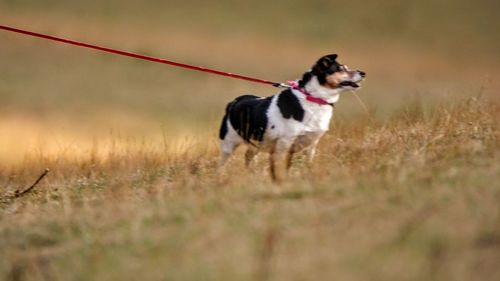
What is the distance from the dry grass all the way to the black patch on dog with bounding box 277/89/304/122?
1.57 ft

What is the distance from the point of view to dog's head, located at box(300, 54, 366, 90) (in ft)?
32.5

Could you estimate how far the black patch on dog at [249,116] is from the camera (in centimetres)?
1015

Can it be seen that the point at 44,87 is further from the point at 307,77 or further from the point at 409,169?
the point at 409,169

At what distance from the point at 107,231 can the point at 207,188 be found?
4.19ft

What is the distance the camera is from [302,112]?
9.81 metres

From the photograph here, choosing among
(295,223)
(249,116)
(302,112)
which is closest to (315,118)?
(302,112)

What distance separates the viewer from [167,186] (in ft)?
30.0

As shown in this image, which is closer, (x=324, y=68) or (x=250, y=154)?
(x=324, y=68)

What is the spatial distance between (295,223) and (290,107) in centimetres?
338

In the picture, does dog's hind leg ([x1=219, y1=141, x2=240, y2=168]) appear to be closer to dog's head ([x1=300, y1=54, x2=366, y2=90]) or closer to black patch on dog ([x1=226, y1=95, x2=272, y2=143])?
black patch on dog ([x1=226, y1=95, x2=272, y2=143])

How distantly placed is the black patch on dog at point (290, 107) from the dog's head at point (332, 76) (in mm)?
182

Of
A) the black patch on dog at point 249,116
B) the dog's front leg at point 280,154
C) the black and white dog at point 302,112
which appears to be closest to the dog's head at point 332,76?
the black and white dog at point 302,112

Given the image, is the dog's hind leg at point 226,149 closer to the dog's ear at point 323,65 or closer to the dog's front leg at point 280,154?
the dog's front leg at point 280,154

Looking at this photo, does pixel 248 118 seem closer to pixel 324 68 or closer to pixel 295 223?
pixel 324 68
